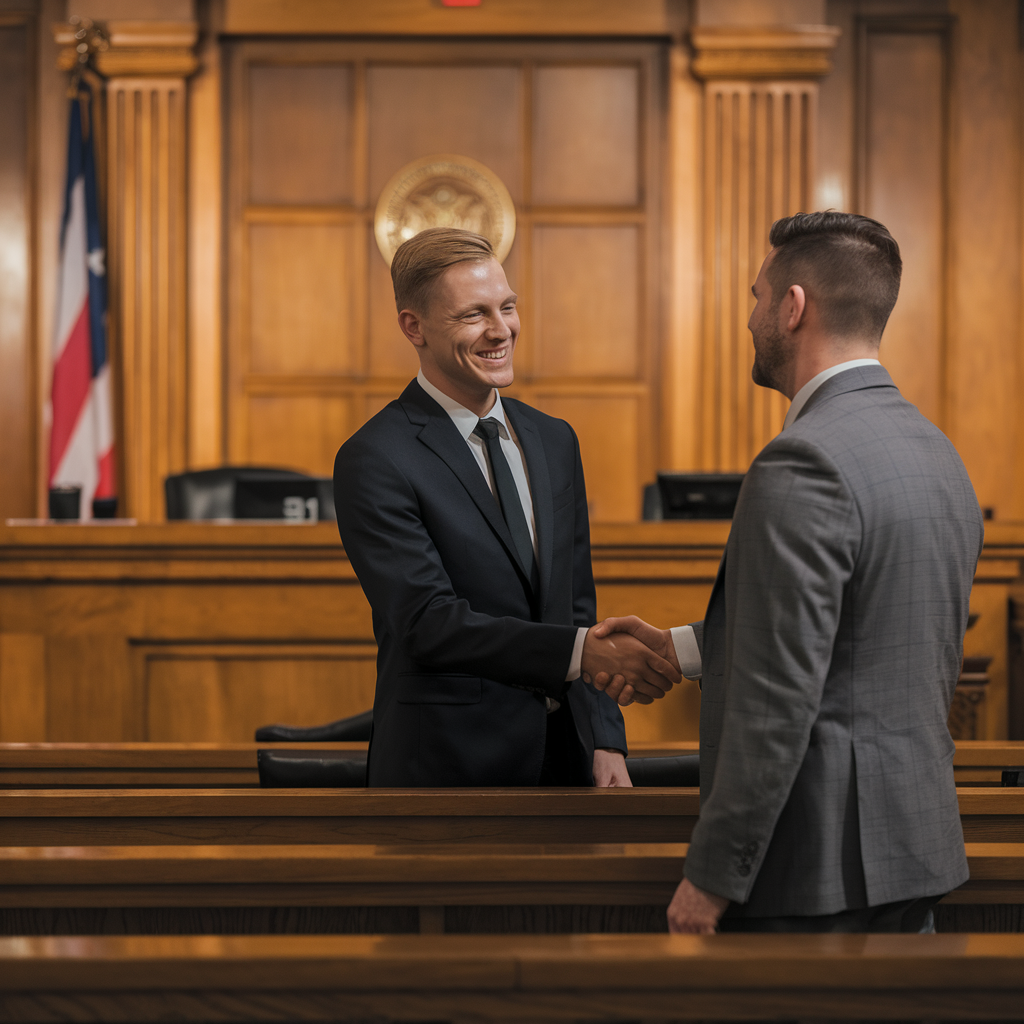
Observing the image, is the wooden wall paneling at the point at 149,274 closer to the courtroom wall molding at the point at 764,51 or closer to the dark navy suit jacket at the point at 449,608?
the courtroom wall molding at the point at 764,51

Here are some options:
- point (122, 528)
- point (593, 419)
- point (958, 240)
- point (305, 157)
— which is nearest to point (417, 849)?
point (122, 528)

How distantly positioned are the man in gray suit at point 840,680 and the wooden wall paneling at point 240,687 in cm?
219

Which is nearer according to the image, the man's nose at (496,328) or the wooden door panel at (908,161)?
the man's nose at (496,328)

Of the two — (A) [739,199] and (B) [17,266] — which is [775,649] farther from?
(B) [17,266]

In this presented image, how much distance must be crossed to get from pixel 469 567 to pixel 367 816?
0.44 metres

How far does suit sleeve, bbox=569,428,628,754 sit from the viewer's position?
6.37 feet

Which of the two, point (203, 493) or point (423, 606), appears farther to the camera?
point (203, 493)

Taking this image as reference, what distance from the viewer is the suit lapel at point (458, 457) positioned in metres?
1.83

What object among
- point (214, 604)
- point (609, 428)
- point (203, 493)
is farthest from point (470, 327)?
point (609, 428)

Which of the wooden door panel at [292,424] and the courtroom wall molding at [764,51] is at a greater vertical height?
the courtroom wall molding at [764,51]

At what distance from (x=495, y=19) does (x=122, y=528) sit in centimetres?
431

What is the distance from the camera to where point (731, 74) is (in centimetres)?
636

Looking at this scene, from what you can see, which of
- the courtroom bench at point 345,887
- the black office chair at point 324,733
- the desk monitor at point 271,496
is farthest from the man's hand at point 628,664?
the desk monitor at point 271,496

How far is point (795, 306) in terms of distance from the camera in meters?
1.39
